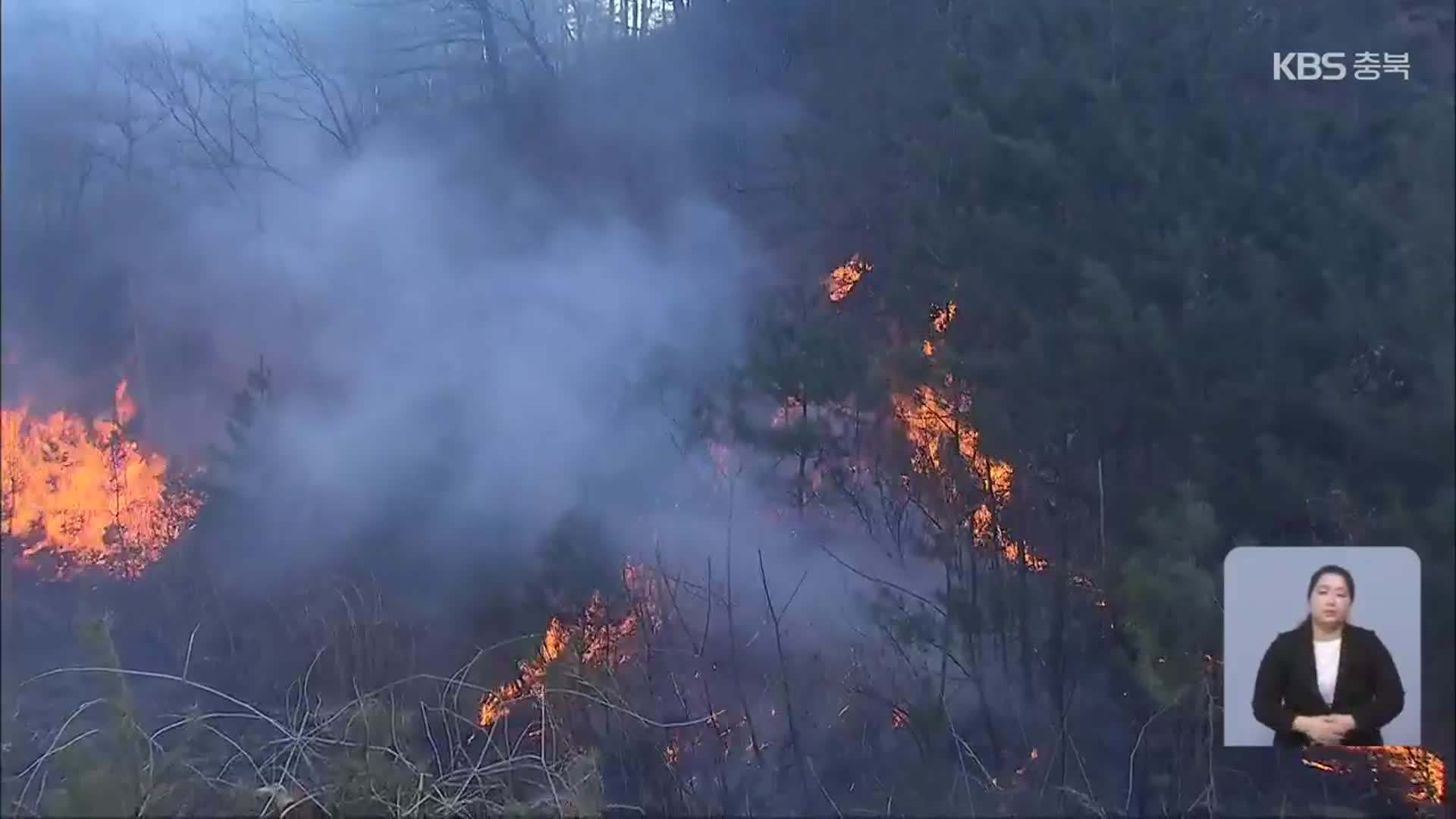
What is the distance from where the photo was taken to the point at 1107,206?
3436 millimetres

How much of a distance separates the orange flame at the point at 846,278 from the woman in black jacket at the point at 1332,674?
63.1 inches

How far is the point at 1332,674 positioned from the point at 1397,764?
39 centimetres

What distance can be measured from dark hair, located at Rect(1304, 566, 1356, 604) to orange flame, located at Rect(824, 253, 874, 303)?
1.58m

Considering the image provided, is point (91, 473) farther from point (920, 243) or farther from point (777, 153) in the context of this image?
point (920, 243)

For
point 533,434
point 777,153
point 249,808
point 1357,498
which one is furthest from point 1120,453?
point 249,808

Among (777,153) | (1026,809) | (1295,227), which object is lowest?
(1026,809)

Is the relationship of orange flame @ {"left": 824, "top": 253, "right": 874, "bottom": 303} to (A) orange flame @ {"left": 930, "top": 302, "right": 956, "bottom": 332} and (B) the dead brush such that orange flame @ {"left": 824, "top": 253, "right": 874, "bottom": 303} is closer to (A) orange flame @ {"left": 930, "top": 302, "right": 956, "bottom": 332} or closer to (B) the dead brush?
(A) orange flame @ {"left": 930, "top": 302, "right": 956, "bottom": 332}

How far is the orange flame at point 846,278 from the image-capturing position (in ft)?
13.0

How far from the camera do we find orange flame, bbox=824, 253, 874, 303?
156 inches

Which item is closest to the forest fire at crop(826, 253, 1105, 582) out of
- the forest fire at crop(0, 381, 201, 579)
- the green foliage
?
the green foliage

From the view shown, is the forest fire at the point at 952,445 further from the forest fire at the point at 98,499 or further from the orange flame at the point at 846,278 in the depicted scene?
the forest fire at the point at 98,499

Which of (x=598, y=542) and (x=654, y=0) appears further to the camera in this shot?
(x=654, y=0)

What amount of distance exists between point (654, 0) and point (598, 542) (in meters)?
2.07

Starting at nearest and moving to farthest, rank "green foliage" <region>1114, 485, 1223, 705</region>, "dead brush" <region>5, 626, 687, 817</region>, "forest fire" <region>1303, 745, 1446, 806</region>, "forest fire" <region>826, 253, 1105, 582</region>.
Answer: "forest fire" <region>1303, 745, 1446, 806</region>, "green foliage" <region>1114, 485, 1223, 705</region>, "dead brush" <region>5, 626, 687, 817</region>, "forest fire" <region>826, 253, 1105, 582</region>
